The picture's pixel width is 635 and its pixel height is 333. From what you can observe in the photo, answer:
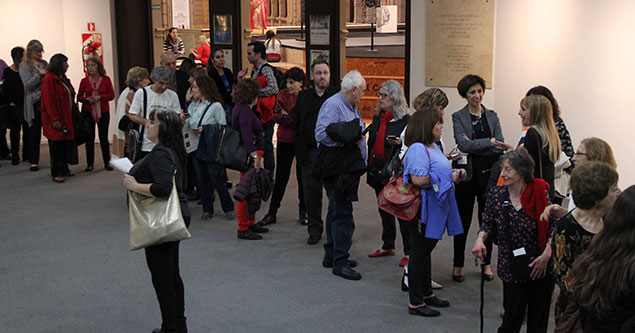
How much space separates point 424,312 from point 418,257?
0.43 m

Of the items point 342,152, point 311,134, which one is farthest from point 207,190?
point 342,152

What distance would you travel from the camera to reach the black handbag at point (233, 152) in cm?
717

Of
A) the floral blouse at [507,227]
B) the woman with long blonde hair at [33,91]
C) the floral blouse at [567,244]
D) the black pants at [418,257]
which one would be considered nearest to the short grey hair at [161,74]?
the woman with long blonde hair at [33,91]

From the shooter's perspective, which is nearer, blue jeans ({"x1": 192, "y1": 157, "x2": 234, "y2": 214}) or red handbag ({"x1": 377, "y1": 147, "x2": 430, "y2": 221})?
red handbag ({"x1": 377, "y1": 147, "x2": 430, "y2": 221})

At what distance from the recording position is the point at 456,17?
924 cm

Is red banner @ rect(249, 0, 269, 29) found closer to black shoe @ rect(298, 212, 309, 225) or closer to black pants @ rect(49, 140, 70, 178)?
black pants @ rect(49, 140, 70, 178)

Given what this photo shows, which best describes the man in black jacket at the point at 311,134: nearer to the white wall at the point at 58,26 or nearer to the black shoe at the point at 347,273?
the black shoe at the point at 347,273

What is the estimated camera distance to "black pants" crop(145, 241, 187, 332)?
176 inches

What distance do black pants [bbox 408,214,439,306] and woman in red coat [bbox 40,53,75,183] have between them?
6.04m

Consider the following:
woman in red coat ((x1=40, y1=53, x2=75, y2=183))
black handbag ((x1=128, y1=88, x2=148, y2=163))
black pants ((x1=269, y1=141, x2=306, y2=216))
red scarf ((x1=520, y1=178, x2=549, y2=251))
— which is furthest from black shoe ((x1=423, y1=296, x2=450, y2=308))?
woman in red coat ((x1=40, y1=53, x2=75, y2=183))

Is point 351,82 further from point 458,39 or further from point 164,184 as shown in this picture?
point 458,39

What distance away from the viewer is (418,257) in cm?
501

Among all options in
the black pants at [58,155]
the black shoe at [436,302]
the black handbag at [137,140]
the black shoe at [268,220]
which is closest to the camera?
the black shoe at [436,302]

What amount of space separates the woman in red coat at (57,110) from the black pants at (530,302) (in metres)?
6.93
